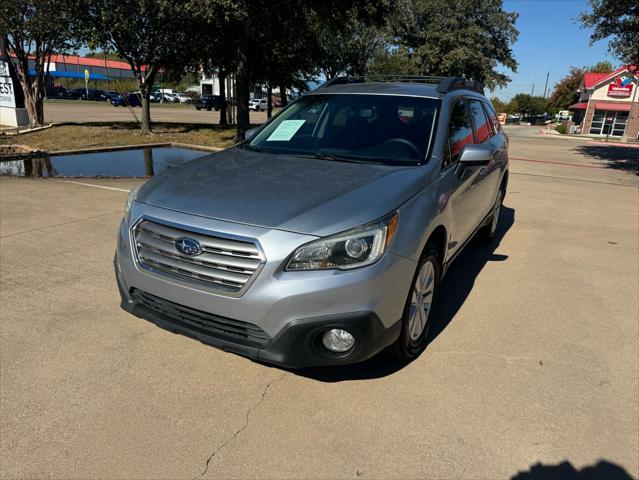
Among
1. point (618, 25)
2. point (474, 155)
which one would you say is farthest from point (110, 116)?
point (474, 155)

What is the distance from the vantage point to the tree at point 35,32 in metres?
15.8

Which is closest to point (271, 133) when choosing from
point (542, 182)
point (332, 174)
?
point (332, 174)

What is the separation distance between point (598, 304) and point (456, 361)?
6.25 ft

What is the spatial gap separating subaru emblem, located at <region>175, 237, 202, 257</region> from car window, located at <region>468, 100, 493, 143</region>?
3159 mm

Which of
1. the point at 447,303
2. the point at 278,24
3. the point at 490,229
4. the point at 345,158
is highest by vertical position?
the point at 278,24

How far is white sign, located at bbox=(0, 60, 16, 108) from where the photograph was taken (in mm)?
18109

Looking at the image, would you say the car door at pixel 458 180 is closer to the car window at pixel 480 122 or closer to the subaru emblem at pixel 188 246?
the car window at pixel 480 122

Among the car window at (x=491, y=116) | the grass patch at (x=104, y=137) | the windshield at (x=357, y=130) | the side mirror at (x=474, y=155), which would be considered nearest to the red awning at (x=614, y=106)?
the grass patch at (x=104, y=137)

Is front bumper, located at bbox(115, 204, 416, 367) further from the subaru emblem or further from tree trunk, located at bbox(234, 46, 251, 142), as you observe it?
tree trunk, located at bbox(234, 46, 251, 142)

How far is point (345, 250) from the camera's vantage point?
247 cm

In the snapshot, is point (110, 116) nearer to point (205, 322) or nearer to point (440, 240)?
point (440, 240)

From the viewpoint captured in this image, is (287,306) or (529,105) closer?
(287,306)

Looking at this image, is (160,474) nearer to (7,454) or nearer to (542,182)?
(7,454)

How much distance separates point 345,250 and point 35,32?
1902cm
